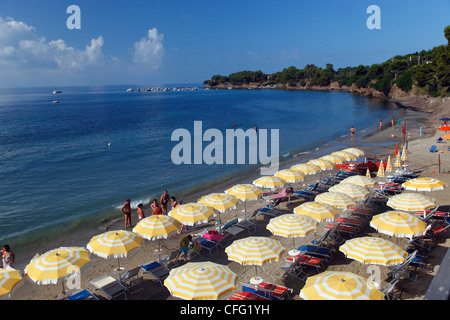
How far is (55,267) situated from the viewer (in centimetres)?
832

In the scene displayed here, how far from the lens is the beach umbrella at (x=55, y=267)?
8.16 m

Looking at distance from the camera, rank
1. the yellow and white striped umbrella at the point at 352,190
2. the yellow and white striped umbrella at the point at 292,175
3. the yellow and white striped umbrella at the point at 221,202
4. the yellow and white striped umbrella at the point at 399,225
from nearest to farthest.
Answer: the yellow and white striped umbrella at the point at 399,225 < the yellow and white striped umbrella at the point at 221,202 < the yellow and white striped umbrella at the point at 352,190 < the yellow and white striped umbrella at the point at 292,175

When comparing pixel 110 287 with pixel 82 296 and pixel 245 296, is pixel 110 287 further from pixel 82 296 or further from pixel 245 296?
pixel 245 296

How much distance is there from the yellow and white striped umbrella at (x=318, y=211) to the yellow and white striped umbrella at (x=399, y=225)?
1.45m

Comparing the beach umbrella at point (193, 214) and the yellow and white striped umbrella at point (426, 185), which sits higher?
the yellow and white striped umbrella at point (426, 185)

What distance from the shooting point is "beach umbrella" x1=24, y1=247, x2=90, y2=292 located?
8.16m

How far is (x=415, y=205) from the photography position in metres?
11.5

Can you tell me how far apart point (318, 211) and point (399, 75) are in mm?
99569

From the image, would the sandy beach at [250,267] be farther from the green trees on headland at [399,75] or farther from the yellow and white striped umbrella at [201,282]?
the green trees on headland at [399,75]

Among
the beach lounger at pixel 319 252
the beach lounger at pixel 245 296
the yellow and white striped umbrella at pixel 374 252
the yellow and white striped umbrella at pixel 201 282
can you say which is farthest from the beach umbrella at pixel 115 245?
the yellow and white striped umbrella at pixel 374 252
